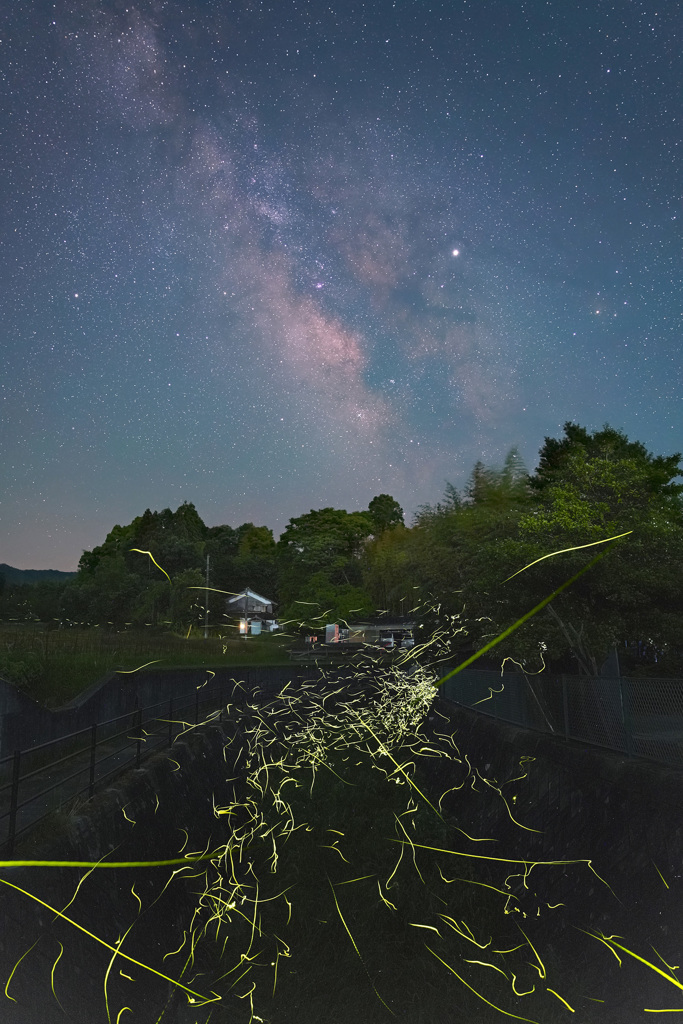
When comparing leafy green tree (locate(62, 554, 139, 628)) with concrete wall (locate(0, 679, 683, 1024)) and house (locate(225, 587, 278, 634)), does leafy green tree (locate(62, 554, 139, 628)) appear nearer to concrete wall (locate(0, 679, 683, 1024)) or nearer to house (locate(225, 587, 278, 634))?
house (locate(225, 587, 278, 634))

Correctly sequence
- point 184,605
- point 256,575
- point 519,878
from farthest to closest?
1. point 256,575
2. point 184,605
3. point 519,878

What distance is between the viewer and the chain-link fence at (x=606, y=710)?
9.91 metres

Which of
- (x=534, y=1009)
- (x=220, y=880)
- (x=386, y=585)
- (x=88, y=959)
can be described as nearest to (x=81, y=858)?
(x=88, y=959)

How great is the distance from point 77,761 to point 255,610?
71.9m

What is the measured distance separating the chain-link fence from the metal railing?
738 centimetres

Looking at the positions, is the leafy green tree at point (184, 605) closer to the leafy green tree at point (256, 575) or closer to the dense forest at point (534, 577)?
the dense forest at point (534, 577)

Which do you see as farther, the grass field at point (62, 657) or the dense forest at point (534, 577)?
the grass field at point (62, 657)

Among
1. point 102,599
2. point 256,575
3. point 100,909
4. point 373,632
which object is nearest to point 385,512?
point 256,575

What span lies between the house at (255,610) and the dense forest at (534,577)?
16.4 ft

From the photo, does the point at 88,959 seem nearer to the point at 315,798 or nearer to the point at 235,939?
the point at 235,939

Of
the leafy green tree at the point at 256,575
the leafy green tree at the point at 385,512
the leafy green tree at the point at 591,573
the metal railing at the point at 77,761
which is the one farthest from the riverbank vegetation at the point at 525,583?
the leafy green tree at the point at 385,512

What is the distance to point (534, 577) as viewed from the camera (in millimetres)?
15789

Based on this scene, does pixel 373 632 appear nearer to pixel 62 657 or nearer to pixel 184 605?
pixel 184 605

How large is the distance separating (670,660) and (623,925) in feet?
39.2
